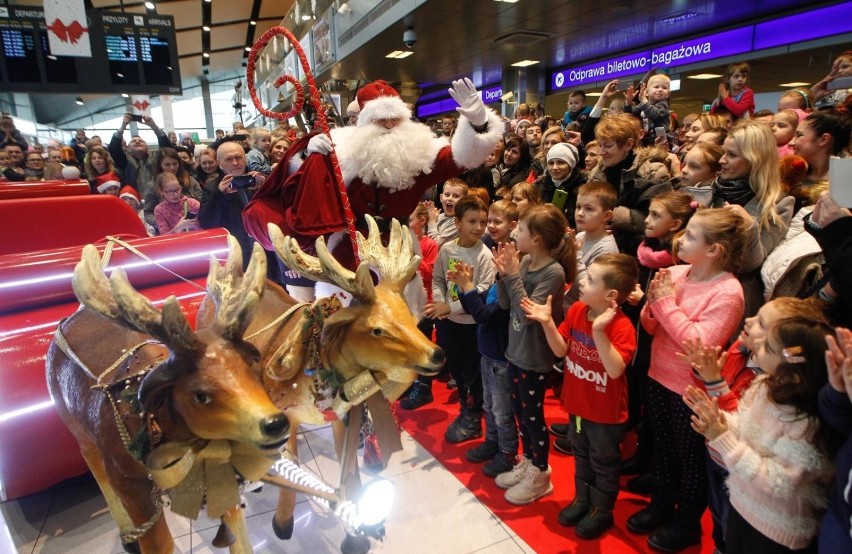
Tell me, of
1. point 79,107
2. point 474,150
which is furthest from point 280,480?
point 79,107

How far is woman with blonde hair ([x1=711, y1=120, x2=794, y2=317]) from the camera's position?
6.46 feet

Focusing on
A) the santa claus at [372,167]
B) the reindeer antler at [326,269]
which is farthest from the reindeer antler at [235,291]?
the santa claus at [372,167]

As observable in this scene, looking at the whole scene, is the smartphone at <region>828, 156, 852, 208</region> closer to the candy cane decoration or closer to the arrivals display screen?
the candy cane decoration

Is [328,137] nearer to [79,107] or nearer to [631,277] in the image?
[631,277]

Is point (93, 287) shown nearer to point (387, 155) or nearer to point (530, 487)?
point (387, 155)

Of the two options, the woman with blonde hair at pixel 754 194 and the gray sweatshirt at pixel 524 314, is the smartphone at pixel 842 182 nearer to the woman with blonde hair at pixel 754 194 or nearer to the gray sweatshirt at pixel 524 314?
the woman with blonde hair at pixel 754 194

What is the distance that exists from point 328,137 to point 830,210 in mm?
1913

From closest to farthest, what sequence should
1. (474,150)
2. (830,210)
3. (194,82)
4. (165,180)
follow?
(830,210), (474,150), (165,180), (194,82)

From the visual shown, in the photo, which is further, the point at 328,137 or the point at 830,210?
the point at 328,137

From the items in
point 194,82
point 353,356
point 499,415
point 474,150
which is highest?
point 194,82

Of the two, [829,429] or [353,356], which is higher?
[353,356]

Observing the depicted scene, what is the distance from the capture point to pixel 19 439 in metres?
1.97

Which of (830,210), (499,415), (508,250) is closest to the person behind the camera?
(830,210)

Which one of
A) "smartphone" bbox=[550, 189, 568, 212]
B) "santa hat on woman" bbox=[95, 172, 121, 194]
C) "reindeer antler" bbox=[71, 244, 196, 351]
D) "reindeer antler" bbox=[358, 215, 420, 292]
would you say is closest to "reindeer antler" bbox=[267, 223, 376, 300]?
"reindeer antler" bbox=[358, 215, 420, 292]
